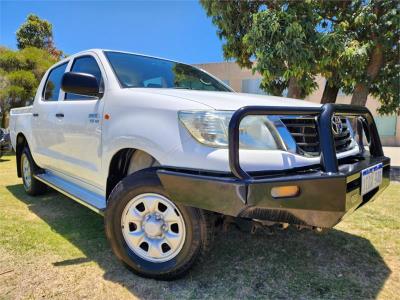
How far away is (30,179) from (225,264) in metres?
3.48

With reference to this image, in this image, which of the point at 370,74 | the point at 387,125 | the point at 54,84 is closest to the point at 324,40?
the point at 370,74

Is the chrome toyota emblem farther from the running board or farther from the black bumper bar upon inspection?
the running board

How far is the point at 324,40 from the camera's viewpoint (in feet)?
24.8

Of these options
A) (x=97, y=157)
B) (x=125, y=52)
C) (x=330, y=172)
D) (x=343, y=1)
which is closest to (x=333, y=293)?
(x=330, y=172)

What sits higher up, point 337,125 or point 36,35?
point 36,35

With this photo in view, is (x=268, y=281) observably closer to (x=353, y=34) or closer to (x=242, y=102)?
(x=242, y=102)

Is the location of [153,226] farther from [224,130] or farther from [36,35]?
[36,35]

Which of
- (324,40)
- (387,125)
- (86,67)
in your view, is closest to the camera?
(86,67)

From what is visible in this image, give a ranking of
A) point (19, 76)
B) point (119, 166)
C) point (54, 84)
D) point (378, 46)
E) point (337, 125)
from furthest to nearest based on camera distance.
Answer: point (19, 76)
point (378, 46)
point (54, 84)
point (119, 166)
point (337, 125)

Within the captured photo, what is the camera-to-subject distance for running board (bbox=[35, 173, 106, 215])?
290cm

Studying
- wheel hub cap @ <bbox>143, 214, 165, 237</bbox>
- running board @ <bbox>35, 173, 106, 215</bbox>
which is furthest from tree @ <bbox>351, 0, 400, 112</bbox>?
wheel hub cap @ <bbox>143, 214, 165, 237</bbox>

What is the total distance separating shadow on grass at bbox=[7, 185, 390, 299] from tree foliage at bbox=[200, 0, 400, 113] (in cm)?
532

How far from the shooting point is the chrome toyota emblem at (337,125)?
2484 mm

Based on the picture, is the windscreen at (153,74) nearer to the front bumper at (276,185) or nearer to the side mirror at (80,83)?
the side mirror at (80,83)
